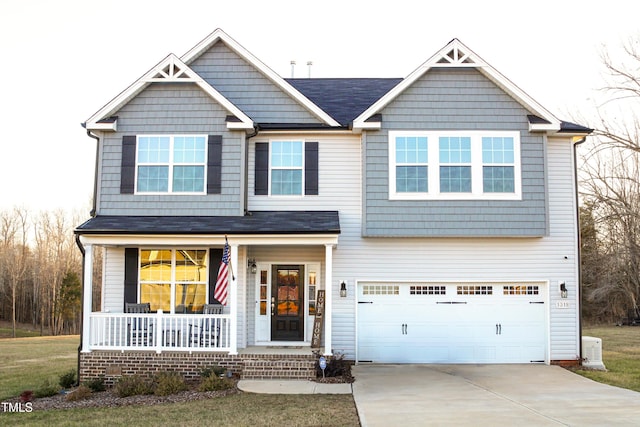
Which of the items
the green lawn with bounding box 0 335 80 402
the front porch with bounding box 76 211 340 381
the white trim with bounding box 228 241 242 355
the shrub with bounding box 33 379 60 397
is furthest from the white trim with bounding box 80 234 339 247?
the green lawn with bounding box 0 335 80 402

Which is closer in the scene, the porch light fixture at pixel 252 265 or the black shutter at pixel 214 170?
the black shutter at pixel 214 170

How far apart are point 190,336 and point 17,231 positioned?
45524 mm

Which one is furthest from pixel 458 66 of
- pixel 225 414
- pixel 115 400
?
pixel 115 400

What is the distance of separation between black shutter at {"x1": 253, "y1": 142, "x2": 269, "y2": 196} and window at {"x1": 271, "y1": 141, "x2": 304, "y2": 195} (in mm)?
156

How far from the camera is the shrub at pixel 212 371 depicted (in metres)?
13.9

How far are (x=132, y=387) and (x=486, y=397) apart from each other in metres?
7.09

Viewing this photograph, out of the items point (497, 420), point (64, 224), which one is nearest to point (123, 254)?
point (497, 420)

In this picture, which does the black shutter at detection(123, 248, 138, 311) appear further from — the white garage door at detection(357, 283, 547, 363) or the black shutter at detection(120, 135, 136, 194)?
the white garage door at detection(357, 283, 547, 363)

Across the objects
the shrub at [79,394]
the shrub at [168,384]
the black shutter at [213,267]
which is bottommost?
the shrub at [79,394]

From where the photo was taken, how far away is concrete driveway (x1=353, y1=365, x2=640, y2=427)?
995cm

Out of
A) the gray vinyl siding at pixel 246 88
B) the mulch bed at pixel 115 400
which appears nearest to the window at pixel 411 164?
the gray vinyl siding at pixel 246 88

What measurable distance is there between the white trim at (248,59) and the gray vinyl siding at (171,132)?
4.96 ft

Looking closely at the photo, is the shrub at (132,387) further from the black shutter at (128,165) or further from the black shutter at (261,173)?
the black shutter at (261,173)

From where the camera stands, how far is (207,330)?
612 inches
